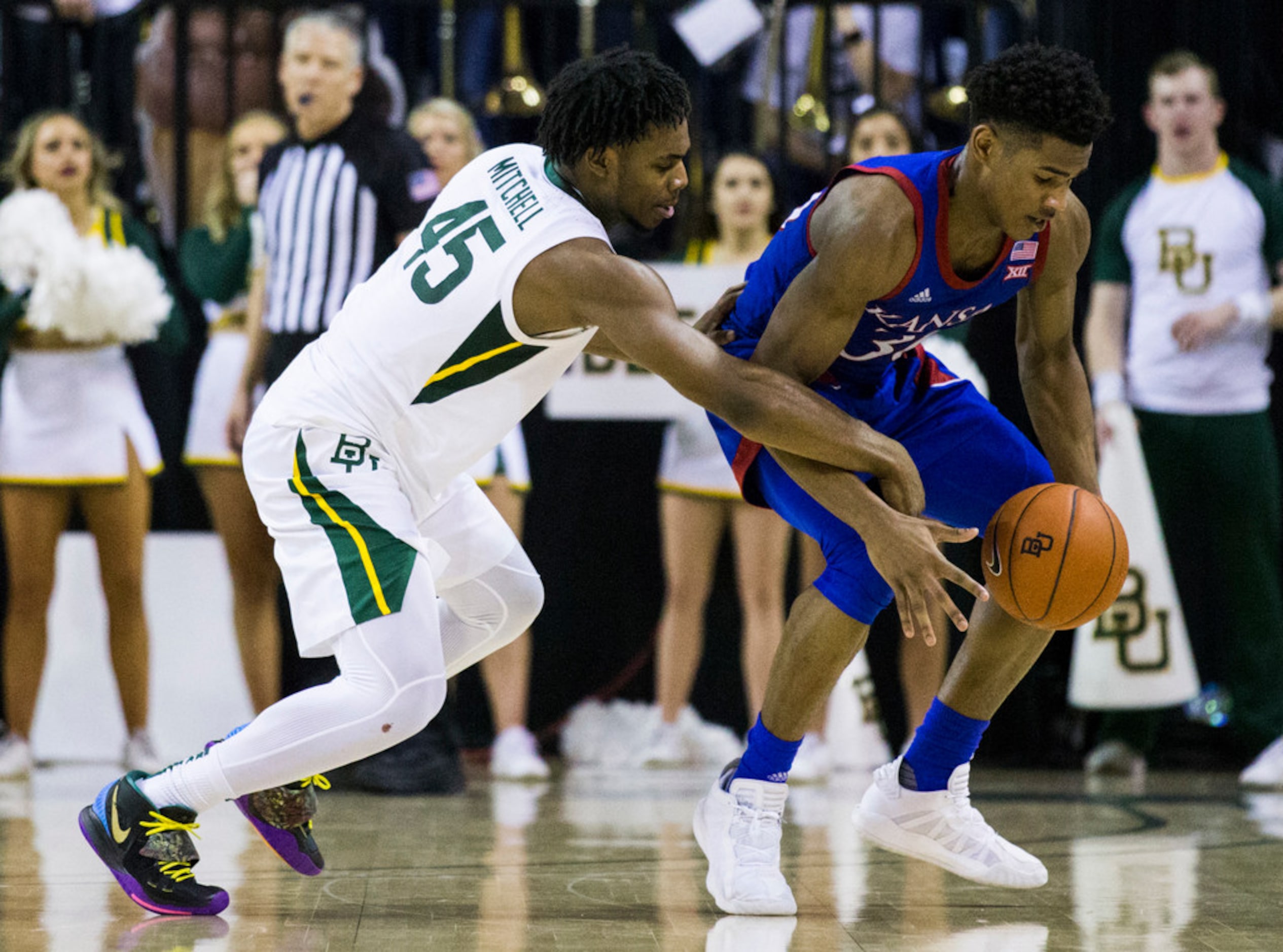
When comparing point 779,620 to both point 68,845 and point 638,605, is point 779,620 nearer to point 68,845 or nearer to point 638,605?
point 638,605

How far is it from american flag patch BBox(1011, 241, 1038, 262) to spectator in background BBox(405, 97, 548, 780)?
251cm

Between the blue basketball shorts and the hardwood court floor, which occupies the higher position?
the blue basketball shorts

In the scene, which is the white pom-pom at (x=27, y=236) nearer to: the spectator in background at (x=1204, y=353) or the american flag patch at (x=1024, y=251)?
the american flag patch at (x=1024, y=251)

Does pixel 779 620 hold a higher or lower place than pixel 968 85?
lower

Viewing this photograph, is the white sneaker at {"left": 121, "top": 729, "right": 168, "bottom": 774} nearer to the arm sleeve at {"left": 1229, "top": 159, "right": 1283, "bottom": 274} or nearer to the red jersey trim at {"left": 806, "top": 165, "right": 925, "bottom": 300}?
the red jersey trim at {"left": 806, "top": 165, "right": 925, "bottom": 300}

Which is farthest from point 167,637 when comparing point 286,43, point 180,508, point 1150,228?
point 1150,228

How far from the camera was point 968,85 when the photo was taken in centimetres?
312

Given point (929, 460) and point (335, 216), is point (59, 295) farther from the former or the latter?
point (929, 460)

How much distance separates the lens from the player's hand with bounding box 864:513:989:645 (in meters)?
2.79

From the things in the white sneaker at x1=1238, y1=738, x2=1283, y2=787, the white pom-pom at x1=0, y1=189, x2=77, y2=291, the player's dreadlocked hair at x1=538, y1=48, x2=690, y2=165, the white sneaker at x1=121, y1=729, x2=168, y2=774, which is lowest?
the white sneaker at x1=121, y1=729, x2=168, y2=774

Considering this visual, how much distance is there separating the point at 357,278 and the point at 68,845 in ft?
6.37

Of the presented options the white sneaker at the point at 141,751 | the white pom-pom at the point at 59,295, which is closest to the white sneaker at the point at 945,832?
the white sneaker at the point at 141,751

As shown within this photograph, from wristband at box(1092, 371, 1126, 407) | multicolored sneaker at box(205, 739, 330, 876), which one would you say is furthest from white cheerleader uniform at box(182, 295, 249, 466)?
wristband at box(1092, 371, 1126, 407)

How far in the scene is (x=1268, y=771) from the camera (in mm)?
5227
